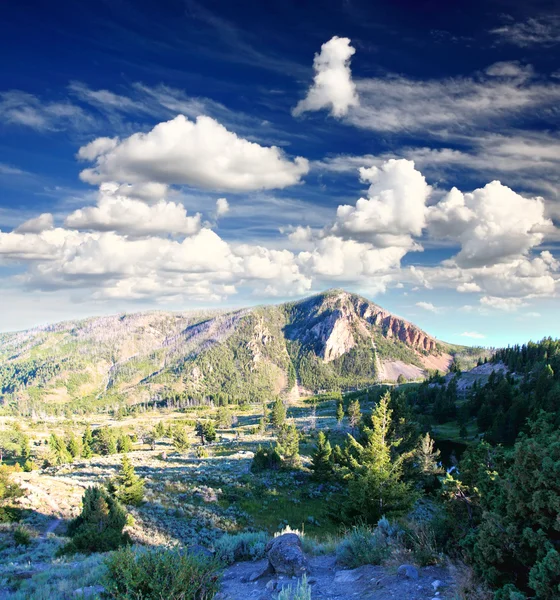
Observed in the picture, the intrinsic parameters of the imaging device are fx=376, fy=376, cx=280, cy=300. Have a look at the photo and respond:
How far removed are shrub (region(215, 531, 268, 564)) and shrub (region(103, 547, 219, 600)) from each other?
4.37m

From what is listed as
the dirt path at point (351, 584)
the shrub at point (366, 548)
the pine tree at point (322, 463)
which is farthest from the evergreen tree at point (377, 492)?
the pine tree at point (322, 463)

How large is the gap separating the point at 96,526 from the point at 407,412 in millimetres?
28850

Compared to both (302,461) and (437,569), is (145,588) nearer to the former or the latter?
(437,569)

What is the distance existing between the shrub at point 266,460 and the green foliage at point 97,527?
38.8 m

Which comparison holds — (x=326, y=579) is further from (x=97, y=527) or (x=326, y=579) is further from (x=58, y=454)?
(x=58, y=454)

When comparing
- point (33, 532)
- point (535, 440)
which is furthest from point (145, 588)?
point (33, 532)

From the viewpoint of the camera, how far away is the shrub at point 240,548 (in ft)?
42.7

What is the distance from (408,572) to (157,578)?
19.5 feet

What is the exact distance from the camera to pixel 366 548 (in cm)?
→ 1116

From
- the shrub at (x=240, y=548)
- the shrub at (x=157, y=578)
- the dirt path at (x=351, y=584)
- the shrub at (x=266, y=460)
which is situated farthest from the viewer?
the shrub at (x=266, y=460)

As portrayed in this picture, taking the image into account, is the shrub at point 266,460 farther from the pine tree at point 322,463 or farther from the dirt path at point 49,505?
the dirt path at point 49,505

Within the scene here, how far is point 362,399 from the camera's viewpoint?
19825 cm

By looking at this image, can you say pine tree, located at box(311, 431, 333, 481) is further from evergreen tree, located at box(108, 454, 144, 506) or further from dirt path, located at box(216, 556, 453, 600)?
dirt path, located at box(216, 556, 453, 600)

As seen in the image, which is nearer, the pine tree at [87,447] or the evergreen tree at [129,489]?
the evergreen tree at [129,489]
